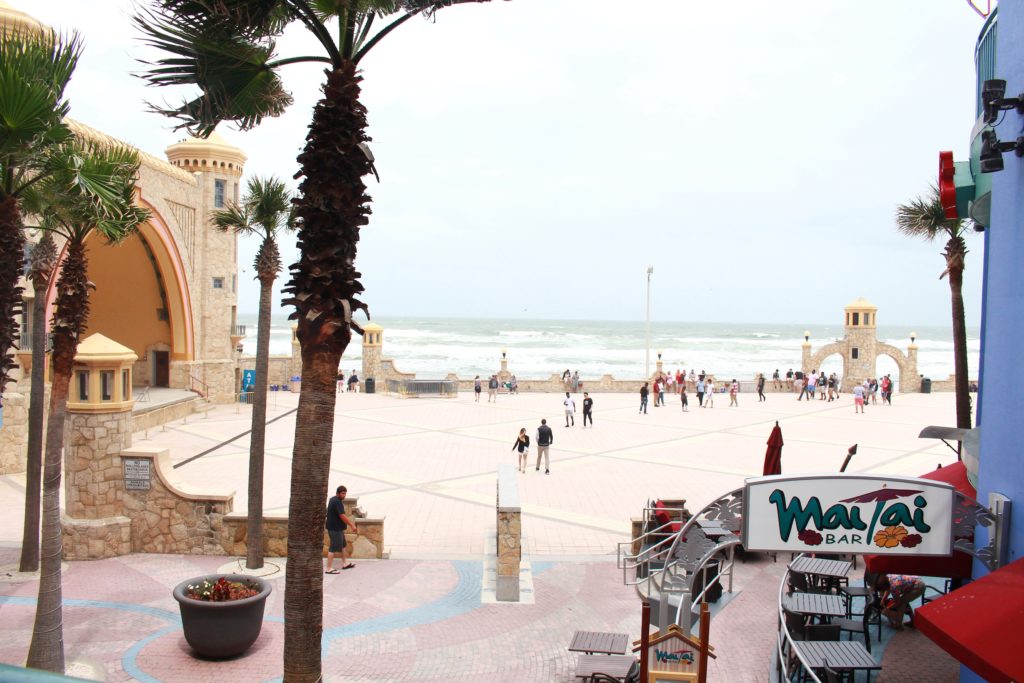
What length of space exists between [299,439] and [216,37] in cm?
313

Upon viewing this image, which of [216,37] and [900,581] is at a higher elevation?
[216,37]

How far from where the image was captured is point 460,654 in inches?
334

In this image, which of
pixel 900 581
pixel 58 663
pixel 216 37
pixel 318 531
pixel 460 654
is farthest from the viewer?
pixel 900 581

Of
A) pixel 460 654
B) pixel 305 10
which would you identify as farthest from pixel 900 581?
pixel 305 10

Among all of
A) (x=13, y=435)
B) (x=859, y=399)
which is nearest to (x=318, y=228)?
(x=13, y=435)

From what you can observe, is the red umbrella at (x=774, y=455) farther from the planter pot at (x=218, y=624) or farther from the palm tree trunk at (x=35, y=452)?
the palm tree trunk at (x=35, y=452)

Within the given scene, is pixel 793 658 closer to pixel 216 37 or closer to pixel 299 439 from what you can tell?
pixel 299 439

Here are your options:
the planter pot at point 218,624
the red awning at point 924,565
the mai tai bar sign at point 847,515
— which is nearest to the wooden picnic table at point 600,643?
the mai tai bar sign at point 847,515

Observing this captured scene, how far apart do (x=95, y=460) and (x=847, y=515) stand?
10.0 m

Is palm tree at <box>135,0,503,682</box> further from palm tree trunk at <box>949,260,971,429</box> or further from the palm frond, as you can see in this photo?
palm tree trunk at <box>949,260,971,429</box>

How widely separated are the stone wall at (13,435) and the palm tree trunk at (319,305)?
15.7 m

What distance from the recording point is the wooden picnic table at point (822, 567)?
9.58m

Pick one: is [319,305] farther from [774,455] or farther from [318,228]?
[774,455]

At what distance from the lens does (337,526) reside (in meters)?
11.0
